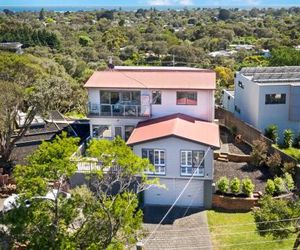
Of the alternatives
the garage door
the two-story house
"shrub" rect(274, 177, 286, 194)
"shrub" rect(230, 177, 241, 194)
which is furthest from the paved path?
"shrub" rect(274, 177, 286, 194)

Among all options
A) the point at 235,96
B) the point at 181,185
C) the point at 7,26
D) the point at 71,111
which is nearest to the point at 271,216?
the point at 181,185

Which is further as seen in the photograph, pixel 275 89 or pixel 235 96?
pixel 235 96

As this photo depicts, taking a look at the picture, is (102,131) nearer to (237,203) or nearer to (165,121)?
(165,121)

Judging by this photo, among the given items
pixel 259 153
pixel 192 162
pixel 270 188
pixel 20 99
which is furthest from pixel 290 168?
pixel 20 99

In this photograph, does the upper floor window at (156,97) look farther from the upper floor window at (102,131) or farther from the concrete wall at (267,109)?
the concrete wall at (267,109)

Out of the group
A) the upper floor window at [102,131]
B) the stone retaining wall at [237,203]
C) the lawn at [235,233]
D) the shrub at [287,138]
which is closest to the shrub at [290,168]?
the stone retaining wall at [237,203]

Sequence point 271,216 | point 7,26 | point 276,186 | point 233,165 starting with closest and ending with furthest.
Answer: point 271,216 → point 276,186 → point 233,165 → point 7,26

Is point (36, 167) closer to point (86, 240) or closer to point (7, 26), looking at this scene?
point (86, 240)
